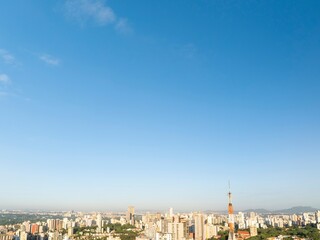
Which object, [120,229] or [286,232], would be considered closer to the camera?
[286,232]

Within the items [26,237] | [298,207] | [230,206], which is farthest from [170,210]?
[298,207]

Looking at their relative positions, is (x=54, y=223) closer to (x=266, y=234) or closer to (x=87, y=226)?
(x=87, y=226)

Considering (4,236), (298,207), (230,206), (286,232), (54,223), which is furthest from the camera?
(298,207)

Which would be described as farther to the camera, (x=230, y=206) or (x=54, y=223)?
(x=54, y=223)

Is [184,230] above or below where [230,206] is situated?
below

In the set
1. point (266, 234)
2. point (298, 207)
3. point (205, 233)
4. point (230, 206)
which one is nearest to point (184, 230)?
point (205, 233)

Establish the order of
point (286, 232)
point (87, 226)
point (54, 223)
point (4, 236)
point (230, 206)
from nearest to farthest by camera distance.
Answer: point (230, 206), point (4, 236), point (286, 232), point (54, 223), point (87, 226)

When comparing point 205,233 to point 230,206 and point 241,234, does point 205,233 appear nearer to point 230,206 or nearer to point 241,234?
point 241,234

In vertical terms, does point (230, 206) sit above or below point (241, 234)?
above

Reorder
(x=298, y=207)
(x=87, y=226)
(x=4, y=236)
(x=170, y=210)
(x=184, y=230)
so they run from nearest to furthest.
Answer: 1. (x=4, y=236)
2. (x=184, y=230)
3. (x=87, y=226)
4. (x=170, y=210)
5. (x=298, y=207)
